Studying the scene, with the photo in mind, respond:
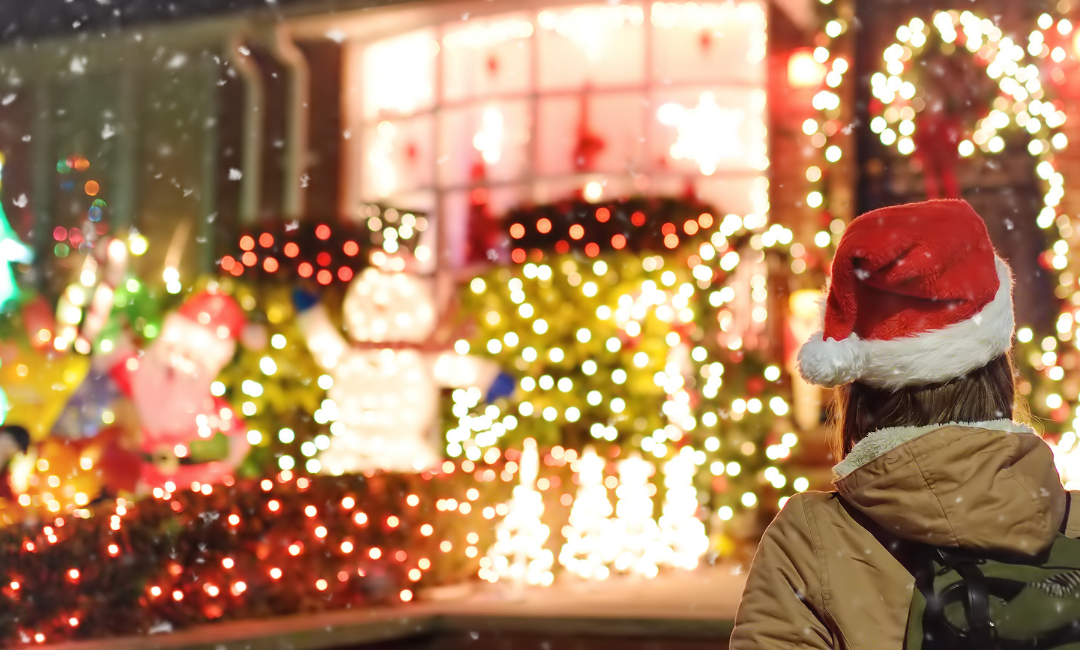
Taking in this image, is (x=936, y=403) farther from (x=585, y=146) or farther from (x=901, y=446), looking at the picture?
(x=585, y=146)

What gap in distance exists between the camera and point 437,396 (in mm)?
7156

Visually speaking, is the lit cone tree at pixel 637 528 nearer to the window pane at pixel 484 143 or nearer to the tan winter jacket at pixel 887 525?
the window pane at pixel 484 143

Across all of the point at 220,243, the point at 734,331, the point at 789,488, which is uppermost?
the point at 220,243

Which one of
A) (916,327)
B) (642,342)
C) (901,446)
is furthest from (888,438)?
(642,342)

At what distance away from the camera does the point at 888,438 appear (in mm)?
1400

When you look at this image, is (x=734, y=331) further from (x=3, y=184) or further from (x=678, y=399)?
(x=3, y=184)

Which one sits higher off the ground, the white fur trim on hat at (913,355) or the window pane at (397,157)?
the window pane at (397,157)

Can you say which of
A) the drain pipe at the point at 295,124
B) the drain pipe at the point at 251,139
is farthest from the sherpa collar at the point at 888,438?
the drain pipe at the point at 251,139

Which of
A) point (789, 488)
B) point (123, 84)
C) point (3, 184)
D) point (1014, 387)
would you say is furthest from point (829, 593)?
point (3, 184)

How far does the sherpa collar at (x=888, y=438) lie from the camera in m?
1.39

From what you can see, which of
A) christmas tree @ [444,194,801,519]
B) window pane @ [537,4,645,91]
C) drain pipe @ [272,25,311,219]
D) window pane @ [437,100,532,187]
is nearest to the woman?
christmas tree @ [444,194,801,519]

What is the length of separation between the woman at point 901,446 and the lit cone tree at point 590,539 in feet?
13.6

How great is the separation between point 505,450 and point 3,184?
744 centimetres

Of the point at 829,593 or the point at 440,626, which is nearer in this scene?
the point at 829,593
